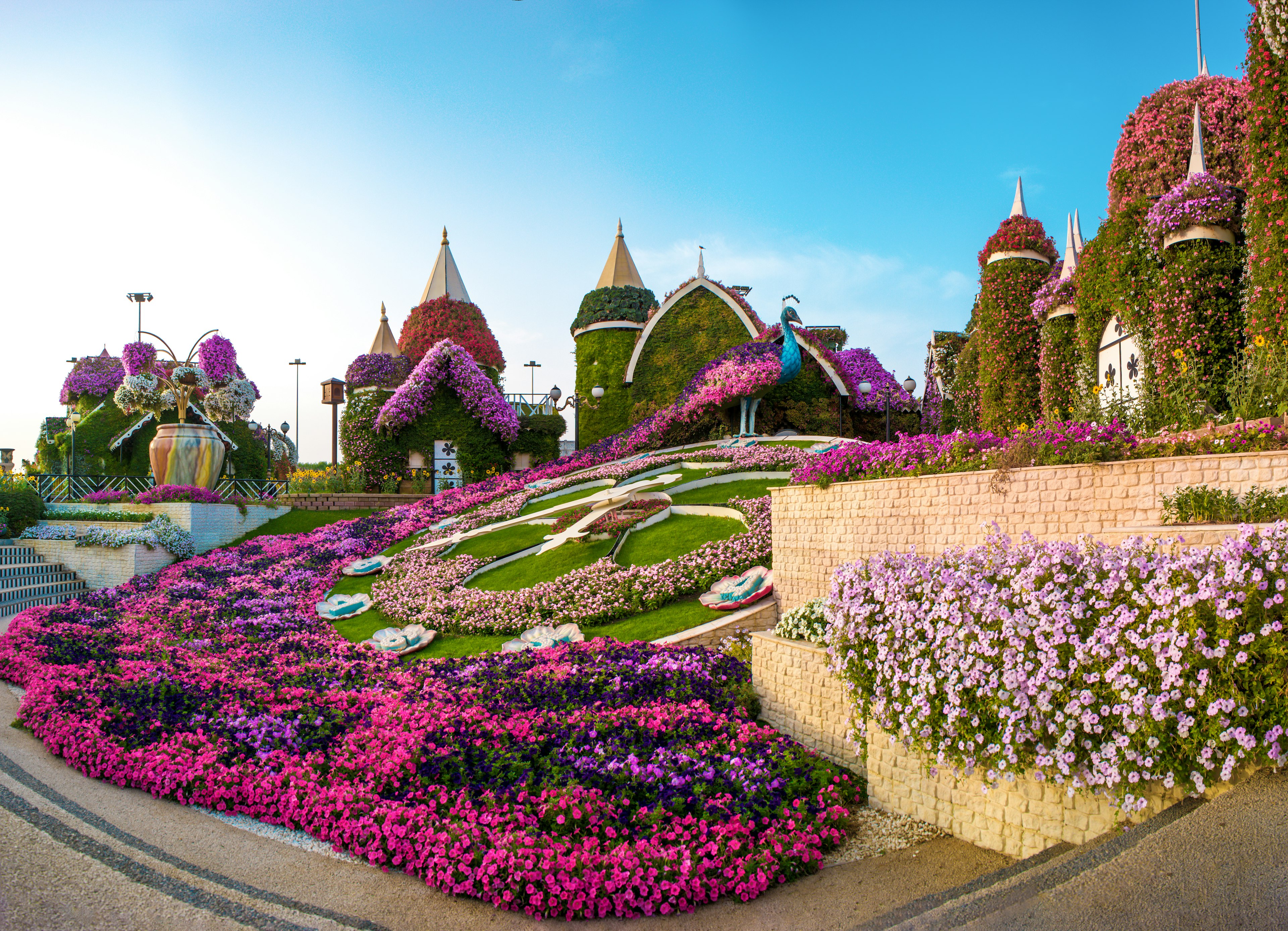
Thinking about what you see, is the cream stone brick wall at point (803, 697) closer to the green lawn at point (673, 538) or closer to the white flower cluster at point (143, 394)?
the green lawn at point (673, 538)

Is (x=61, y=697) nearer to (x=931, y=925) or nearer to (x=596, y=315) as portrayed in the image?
(x=931, y=925)

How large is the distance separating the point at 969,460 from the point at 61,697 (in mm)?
8770

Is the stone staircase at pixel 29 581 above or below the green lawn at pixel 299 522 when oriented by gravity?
below

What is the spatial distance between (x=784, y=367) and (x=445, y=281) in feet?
53.1

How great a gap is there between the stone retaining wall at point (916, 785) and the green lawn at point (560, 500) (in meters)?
9.37

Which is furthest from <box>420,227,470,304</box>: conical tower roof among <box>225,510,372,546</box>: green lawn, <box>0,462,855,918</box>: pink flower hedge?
<box>0,462,855,918</box>: pink flower hedge

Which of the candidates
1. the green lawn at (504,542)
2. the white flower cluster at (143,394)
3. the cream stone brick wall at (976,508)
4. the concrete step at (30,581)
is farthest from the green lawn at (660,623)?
the white flower cluster at (143,394)

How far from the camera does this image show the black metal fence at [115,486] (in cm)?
2158

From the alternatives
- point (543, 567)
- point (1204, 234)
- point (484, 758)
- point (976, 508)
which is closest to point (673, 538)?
point (543, 567)

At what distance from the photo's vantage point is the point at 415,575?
515 inches

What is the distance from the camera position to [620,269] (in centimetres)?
2923

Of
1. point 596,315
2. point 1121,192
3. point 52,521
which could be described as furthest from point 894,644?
point 596,315

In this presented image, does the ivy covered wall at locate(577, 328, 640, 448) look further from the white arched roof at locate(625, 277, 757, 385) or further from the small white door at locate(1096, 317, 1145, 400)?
the small white door at locate(1096, 317, 1145, 400)

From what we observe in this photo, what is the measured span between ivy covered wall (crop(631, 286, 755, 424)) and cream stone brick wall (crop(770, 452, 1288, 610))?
16.3 metres
